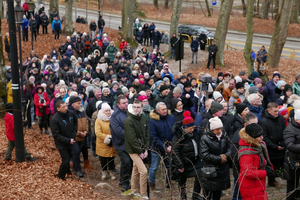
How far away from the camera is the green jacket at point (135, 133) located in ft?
24.6

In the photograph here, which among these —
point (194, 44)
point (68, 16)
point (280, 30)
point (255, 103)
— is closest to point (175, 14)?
point (194, 44)

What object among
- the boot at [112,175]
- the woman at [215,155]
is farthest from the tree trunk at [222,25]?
the woman at [215,155]

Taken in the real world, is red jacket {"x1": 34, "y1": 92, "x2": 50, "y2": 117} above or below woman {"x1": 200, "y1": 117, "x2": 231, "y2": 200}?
below

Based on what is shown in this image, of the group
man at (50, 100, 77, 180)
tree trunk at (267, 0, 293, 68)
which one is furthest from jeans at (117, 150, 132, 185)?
tree trunk at (267, 0, 293, 68)

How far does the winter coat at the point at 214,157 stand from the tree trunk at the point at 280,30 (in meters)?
15.5

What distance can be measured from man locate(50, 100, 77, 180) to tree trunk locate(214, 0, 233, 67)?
17887 millimetres

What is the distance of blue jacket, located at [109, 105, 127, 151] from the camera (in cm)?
802

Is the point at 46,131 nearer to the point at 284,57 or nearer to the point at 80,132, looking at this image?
the point at 80,132

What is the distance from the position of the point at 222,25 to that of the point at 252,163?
19834 millimetres

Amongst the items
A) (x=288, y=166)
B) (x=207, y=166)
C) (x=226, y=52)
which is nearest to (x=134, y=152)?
(x=207, y=166)

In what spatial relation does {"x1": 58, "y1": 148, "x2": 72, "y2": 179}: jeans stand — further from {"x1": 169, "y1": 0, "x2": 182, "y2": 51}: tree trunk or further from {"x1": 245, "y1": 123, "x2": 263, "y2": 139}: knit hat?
{"x1": 169, "y1": 0, "x2": 182, "y2": 51}: tree trunk

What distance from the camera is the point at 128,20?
29.2 m

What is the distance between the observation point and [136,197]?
7.47m

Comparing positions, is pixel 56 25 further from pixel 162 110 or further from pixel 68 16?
pixel 162 110
